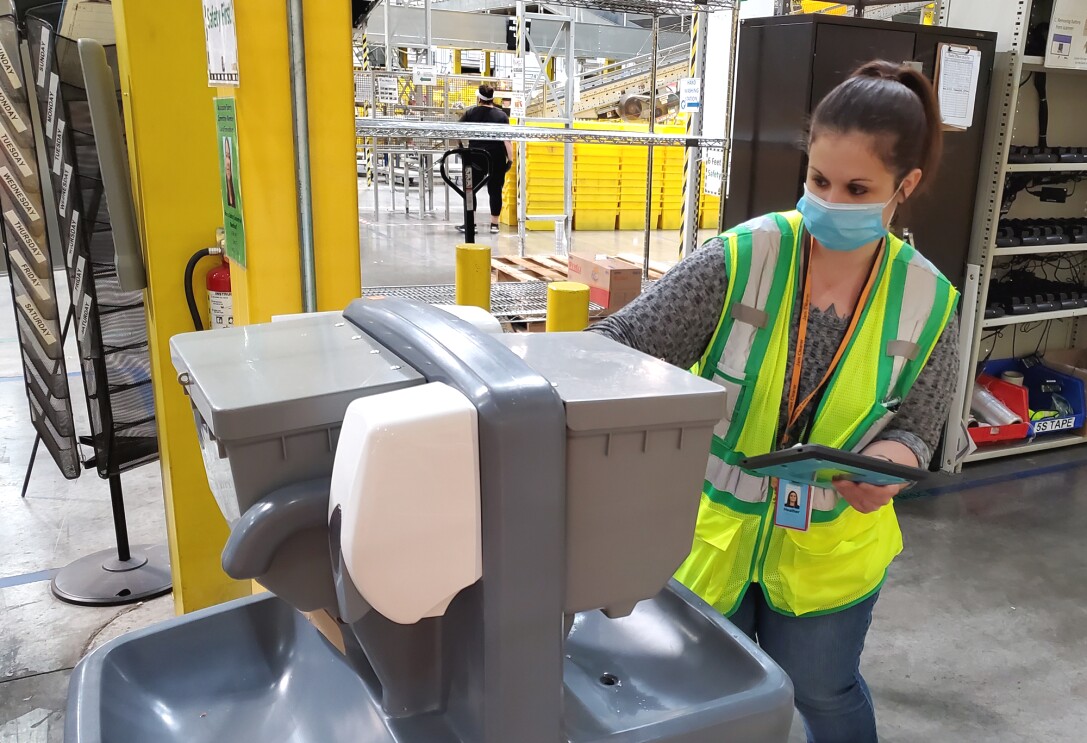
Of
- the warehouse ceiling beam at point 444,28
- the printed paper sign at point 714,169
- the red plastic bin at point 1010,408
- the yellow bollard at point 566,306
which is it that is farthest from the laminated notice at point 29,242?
the warehouse ceiling beam at point 444,28

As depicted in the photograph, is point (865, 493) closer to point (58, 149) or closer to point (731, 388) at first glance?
point (731, 388)

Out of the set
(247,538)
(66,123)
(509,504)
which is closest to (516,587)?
(509,504)

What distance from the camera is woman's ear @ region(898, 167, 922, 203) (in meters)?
1.45

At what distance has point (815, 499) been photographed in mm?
1412

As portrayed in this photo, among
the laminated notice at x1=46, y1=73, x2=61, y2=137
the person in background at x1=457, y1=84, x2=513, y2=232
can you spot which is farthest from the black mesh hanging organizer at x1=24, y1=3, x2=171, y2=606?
the person in background at x1=457, y1=84, x2=513, y2=232

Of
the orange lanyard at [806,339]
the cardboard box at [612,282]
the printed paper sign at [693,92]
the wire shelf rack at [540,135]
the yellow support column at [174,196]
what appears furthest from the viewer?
the printed paper sign at [693,92]

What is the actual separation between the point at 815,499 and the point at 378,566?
96cm

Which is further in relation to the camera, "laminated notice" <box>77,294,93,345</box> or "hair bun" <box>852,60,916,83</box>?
"laminated notice" <box>77,294,93,345</box>

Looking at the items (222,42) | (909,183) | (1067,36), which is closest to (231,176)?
(222,42)

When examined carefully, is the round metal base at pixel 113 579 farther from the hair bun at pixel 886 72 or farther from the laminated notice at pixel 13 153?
the hair bun at pixel 886 72

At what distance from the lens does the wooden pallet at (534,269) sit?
13.4 ft

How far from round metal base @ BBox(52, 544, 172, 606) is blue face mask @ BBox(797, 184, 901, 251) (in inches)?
101

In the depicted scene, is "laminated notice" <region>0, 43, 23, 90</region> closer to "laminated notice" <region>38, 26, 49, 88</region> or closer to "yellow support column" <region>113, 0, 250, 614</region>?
"laminated notice" <region>38, 26, 49, 88</region>

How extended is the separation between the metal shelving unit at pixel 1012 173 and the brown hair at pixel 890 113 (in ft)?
8.98
